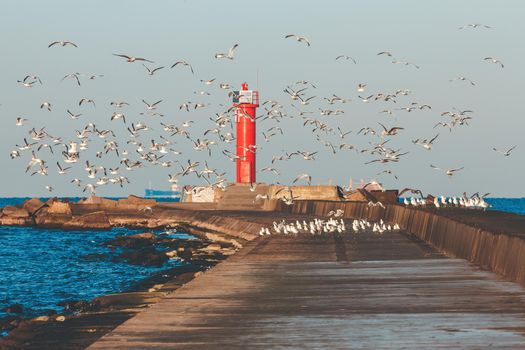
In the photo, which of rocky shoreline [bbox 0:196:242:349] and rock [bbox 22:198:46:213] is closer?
rocky shoreline [bbox 0:196:242:349]

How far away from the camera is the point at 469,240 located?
78.7ft

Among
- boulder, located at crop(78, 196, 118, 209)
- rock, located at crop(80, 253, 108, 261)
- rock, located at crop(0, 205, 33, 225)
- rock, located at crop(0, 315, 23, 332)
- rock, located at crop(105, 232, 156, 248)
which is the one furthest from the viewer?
boulder, located at crop(78, 196, 118, 209)

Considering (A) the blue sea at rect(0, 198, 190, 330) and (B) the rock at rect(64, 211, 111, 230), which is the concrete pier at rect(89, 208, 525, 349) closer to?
(A) the blue sea at rect(0, 198, 190, 330)

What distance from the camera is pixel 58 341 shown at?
1617 cm

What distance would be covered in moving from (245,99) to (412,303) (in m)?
82.9

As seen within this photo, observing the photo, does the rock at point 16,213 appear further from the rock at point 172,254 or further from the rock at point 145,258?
the rock at point 172,254

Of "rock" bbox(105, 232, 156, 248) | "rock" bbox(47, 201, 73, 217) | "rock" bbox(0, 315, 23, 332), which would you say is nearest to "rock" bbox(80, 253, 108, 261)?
"rock" bbox(105, 232, 156, 248)

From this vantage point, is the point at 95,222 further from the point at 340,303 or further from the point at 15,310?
the point at 340,303

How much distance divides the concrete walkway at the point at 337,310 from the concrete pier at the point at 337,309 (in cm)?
1

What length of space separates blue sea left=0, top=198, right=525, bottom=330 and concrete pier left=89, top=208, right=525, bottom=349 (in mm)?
9582

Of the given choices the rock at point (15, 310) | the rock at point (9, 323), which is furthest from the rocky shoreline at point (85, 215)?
the rock at point (9, 323)

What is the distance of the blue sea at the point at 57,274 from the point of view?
1310 inches

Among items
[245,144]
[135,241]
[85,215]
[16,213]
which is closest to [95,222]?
[85,215]

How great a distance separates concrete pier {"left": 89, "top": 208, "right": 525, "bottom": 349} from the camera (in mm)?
12102
